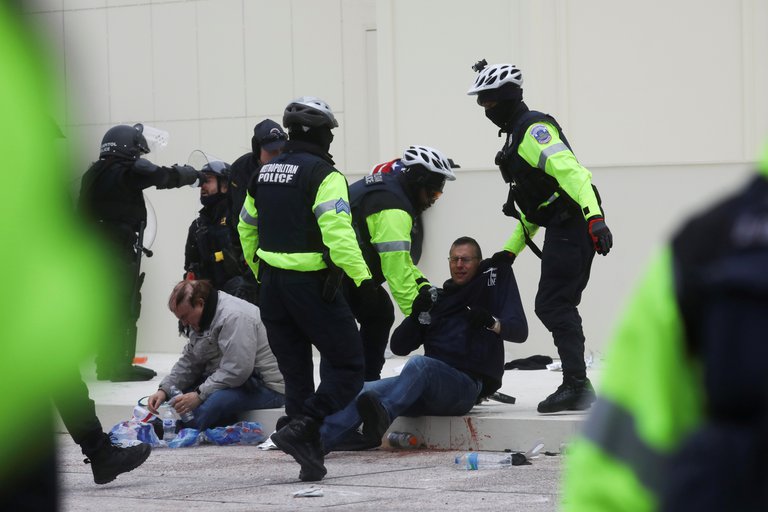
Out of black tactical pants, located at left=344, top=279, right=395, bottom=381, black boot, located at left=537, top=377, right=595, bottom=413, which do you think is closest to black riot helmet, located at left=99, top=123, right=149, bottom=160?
black tactical pants, located at left=344, top=279, right=395, bottom=381

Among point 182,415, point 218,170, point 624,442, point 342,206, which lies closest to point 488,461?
point 342,206

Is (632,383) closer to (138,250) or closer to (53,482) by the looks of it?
(53,482)

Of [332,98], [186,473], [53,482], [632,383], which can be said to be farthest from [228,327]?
[632,383]

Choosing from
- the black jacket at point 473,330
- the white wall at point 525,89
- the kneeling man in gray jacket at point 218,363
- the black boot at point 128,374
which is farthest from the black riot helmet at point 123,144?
the black jacket at point 473,330

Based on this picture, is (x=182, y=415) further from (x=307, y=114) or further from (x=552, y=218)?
(x=552, y=218)

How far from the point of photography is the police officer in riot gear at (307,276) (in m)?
6.77

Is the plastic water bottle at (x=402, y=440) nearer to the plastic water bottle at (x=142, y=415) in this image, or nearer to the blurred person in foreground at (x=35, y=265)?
the plastic water bottle at (x=142, y=415)

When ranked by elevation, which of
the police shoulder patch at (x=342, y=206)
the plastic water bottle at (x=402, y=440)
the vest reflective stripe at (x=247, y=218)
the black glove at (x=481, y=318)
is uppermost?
the police shoulder patch at (x=342, y=206)

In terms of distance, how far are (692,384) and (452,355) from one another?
6476mm

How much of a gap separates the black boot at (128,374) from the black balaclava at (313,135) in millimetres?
3901

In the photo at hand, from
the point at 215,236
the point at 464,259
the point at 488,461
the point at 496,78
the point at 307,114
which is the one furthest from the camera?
the point at 215,236

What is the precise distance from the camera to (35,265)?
2.16m

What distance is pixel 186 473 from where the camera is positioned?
733cm

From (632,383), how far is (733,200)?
0.70ft
